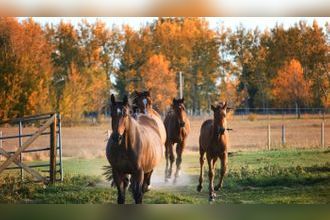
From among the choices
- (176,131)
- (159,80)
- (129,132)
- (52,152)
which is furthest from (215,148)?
(52,152)

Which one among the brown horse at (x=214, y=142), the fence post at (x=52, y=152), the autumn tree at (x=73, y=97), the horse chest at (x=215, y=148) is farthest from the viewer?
the autumn tree at (x=73, y=97)

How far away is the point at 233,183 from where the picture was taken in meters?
10.7

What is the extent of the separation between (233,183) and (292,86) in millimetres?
1919

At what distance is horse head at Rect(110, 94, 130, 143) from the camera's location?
8695 millimetres

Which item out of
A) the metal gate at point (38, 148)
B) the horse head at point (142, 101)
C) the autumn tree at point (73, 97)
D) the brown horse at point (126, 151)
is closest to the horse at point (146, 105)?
the horse head at point (142, 101)

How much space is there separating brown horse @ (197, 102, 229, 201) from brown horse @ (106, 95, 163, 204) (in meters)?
1.28

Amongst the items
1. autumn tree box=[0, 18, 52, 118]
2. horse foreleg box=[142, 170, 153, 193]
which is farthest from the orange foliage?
autumn tree box=[0, 18, 52, 118]

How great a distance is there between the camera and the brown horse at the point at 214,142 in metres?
10.1

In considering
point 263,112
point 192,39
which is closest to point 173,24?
point 192,39

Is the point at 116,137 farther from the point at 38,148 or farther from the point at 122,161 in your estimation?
the point at 38,148

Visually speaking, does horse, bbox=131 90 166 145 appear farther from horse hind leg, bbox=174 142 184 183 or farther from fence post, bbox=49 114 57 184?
fence post, bbox=49 114 57 184

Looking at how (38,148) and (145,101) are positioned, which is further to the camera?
(38,148)

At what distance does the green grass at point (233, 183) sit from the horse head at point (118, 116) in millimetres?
1972

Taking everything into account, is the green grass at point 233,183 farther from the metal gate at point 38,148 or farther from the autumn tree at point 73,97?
the autumn tree at point 73,97
